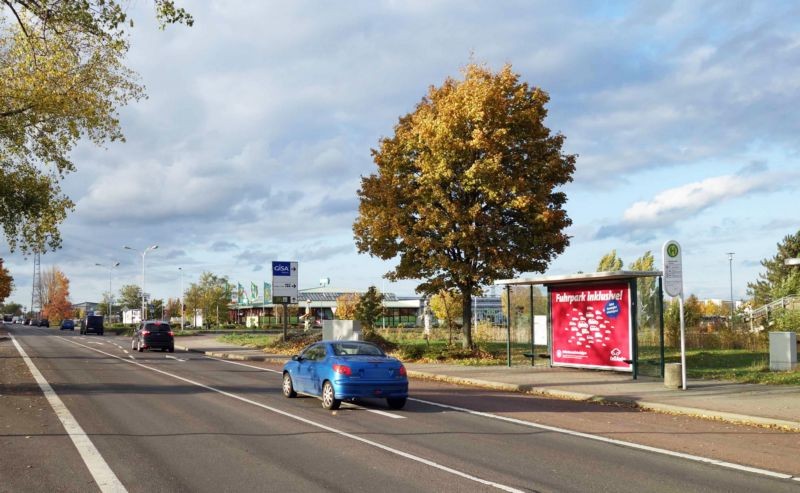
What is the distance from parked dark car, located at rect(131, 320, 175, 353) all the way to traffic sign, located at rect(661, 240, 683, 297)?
93.4 ft

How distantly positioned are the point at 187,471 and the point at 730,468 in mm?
6590

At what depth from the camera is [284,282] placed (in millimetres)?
37469

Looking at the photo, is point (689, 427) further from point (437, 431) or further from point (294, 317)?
point (294, 317)

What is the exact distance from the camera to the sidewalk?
1310cm

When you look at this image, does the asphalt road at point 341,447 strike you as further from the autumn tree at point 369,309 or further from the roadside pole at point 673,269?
the autumn tree at point 369,309

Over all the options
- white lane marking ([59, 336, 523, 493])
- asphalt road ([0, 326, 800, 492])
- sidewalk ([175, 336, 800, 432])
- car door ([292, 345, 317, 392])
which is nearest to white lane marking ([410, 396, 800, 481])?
asphalt road ([0, 326, 800, 492])

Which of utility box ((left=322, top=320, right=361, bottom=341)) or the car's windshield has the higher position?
the car's windshield

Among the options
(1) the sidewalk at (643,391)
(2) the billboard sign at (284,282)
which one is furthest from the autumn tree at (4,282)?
(1) the sidewalk at (643,391)

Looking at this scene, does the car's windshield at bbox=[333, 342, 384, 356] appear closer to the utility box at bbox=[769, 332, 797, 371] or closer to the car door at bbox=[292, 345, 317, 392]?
the car door at bbox=[292, 345, 317, 392]

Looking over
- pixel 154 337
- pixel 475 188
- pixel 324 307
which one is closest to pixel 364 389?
pixel 475 188

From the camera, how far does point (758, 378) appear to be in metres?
18.3

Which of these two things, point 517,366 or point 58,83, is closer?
point 58,83

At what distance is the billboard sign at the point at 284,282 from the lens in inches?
1469

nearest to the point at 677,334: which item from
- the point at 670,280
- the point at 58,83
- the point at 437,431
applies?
the point at 670,280
